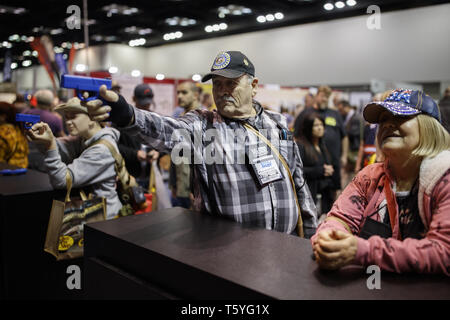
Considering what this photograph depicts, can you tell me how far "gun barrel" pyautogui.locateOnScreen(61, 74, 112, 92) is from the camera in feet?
4.54

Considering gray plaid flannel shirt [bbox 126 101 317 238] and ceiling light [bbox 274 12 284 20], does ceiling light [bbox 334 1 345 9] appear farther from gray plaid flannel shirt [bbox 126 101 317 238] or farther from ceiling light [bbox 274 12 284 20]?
gray plaid flannel shirt [bbox 126 101 317 238]

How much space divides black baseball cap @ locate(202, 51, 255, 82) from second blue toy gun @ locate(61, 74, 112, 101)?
58 centimetres

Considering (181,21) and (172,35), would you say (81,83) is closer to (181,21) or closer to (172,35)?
(181,21)

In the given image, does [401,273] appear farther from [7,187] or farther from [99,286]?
[7,187]

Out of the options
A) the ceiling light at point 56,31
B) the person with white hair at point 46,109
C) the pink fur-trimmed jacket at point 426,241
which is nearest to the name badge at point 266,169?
the pink fur-trimmed jacket at point 426,241

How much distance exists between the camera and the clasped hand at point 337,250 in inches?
43.6

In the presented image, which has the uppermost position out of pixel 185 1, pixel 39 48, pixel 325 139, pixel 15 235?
pixel 185 1

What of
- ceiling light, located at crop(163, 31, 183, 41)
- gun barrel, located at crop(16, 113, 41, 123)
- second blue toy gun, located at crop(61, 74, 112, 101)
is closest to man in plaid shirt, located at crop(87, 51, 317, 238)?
second blue toy gun, located at crop(61, 74, 112, 101)

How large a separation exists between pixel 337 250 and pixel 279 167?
871mm

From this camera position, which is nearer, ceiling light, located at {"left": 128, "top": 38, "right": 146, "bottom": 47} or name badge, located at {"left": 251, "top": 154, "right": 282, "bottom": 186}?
name badge, located at {"left": 251, "top": 154, "right": 282, "bottom": 186}

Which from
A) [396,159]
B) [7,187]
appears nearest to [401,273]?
[396,159]

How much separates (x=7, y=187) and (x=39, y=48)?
4.73 m

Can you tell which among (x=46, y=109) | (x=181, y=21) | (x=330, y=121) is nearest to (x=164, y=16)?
(x=181, y=21)

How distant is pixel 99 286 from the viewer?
1.57 meters
